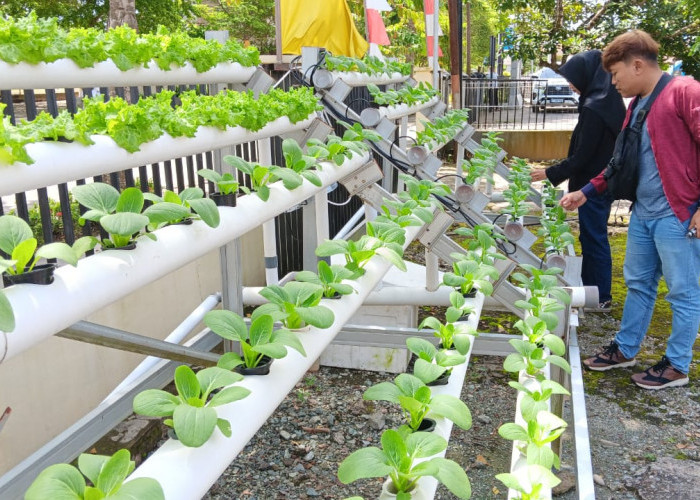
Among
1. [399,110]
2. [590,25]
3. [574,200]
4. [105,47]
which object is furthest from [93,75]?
[590,25]

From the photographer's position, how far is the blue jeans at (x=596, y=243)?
4.16 metres

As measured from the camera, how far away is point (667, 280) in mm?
3197

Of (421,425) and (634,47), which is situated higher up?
(634,47)

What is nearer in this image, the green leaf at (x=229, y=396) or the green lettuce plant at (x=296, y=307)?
the green leaf at (x=229, y=396)

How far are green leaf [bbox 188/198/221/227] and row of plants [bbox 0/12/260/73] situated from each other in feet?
1.77

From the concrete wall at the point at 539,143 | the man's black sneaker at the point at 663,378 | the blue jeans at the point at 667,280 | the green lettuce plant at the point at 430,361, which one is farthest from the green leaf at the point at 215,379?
the concrete wall at the point at 539,143

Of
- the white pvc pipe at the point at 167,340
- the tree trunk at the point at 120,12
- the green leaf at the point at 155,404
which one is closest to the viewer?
the green leaf at the point at 155,404

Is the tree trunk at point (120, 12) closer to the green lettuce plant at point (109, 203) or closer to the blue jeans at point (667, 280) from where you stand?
the blue jeans at point (667, 280)

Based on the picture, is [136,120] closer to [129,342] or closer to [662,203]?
[129,342]

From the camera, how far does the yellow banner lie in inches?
271

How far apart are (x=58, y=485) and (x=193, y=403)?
270 millimetres

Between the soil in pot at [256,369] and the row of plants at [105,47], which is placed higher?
the row of plants at [105,47]

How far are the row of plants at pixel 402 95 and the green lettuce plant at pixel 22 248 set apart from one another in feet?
8.93

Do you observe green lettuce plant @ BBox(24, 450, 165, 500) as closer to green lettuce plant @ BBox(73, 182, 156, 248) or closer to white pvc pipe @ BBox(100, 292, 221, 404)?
green lettuce plant @ BBox(73, 182, 156, 248)
